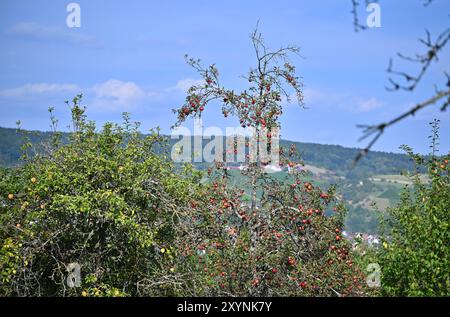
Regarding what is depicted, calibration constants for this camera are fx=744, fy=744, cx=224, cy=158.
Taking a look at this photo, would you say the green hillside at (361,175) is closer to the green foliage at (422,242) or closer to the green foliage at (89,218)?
the green foliage at (422,242)

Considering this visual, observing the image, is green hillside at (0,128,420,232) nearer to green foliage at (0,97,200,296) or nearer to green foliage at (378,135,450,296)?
green foliage at (378,135,450,296)

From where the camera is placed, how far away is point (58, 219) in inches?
431

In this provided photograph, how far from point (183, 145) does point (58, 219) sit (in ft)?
9.48

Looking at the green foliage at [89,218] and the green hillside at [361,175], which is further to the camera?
the green hillside at [361,175]

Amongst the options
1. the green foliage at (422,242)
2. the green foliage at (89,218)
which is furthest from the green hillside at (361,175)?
the green foliage at (89,218)

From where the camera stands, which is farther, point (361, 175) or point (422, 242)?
point (361, 175)

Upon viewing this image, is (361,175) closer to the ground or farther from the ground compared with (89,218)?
closer to the ground

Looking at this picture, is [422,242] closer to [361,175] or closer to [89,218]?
[89,218]

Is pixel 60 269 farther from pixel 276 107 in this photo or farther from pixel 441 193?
pixel 441 193

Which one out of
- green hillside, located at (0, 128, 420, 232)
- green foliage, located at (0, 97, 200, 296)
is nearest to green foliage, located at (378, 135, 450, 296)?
green foliage, located at (0, 97, 200, 296)

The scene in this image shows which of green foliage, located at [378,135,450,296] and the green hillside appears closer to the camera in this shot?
green foliage, located at [378,135,450,296]

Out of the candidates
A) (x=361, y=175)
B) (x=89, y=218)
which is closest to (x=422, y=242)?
(x=89, y=218)

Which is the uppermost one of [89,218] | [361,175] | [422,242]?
[89,218]

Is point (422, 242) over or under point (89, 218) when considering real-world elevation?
under
